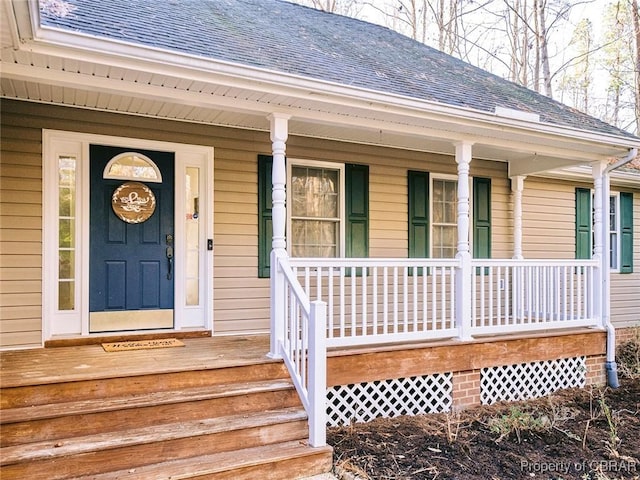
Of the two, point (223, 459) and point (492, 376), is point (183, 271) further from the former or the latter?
point (492, 376)

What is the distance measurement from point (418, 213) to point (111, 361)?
415cm

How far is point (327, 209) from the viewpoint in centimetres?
611

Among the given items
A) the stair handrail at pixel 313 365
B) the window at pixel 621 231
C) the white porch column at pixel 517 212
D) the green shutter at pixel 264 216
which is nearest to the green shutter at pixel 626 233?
the window at pixel 621 231

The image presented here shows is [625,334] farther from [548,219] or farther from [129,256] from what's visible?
[129,256]

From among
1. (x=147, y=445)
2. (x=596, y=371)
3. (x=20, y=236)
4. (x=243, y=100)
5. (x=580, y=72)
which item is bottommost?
(x=596, y=371)

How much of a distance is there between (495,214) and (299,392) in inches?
180

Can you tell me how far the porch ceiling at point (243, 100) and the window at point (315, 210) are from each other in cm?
45

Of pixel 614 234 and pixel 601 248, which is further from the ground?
pixel 614 234

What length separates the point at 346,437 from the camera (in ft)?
13.7

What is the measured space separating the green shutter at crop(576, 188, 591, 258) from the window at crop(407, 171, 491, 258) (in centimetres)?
199

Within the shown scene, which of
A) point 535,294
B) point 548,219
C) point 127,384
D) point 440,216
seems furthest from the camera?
point 548,219

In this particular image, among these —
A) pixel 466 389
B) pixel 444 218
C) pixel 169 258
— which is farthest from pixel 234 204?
pixel 466 389

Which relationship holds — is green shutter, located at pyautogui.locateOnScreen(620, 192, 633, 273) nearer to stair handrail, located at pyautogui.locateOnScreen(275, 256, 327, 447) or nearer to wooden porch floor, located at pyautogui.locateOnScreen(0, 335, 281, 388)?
wooden porch floor, located at pyautogui.locateOnScreen(0, 335, 281, 388)

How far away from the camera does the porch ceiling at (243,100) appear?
11.6 feet
